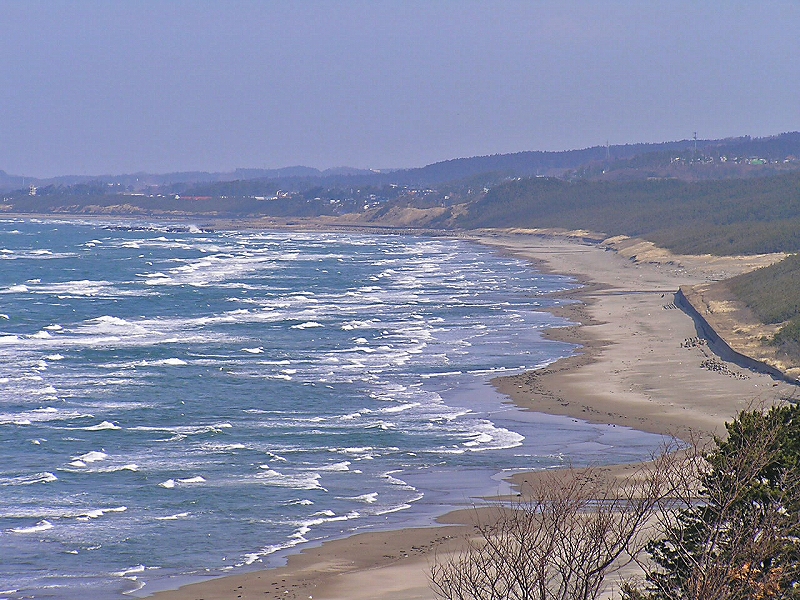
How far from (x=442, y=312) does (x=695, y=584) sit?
179ft

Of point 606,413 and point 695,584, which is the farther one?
point 606,413

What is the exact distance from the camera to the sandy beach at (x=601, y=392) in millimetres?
20270

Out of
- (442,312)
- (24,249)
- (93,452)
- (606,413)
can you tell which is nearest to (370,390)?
(606,413)

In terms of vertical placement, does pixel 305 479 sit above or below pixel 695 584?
below

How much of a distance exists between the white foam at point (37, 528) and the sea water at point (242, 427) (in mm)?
63

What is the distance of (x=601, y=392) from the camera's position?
1523 inches

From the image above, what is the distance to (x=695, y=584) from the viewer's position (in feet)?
36.0

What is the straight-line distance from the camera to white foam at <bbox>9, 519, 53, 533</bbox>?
2378 centimetres

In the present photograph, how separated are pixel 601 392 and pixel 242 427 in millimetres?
12426

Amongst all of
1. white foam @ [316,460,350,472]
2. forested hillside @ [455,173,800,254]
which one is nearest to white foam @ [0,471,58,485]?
white foam @ [316,460,350,472]

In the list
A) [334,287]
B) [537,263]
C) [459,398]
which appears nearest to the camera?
[459,398]

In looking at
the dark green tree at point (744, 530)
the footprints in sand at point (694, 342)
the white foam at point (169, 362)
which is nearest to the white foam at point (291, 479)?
the dark green tree at point (744, 530)

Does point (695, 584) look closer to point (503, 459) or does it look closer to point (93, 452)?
point (503, 459)

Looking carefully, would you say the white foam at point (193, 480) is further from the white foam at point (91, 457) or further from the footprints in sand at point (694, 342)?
the footprints in sand at point (694, 342)
